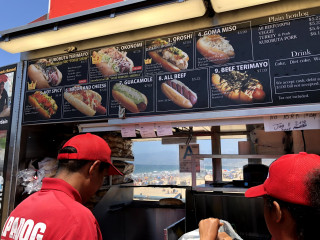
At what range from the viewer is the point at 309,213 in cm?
97

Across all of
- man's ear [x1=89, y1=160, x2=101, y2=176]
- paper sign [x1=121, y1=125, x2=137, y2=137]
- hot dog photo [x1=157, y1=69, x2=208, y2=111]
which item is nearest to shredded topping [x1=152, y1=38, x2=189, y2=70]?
hot dog photo [x1=157, y1=69, x2=208, y2=111]

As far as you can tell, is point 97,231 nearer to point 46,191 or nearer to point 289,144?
point 46,191

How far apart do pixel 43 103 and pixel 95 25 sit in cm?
115

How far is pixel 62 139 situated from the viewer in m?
3.54

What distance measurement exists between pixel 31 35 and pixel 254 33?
7.95 ft

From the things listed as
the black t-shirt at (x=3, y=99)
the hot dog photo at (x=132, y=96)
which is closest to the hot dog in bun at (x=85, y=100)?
the hot dog photo at (x=132, y=96)

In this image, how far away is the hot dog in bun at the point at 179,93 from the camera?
95.9 inches

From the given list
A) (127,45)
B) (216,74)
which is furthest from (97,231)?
(127,45)

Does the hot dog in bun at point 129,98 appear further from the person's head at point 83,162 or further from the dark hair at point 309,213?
the dark hair at point 309,213

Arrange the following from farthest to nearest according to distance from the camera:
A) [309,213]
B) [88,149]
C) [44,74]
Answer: [44,74]
[88,149]
[309,213]

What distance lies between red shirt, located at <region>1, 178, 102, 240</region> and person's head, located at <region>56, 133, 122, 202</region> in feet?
0.47

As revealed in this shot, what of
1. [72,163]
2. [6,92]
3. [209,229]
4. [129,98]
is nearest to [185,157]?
[129,98]

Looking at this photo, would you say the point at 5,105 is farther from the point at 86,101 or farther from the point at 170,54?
the point at 170,54

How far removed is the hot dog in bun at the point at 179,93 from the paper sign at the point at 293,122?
70cm
